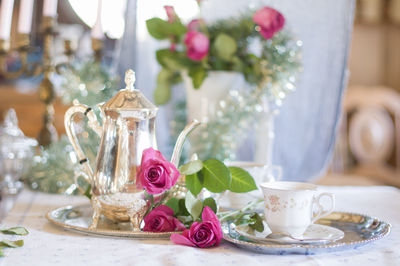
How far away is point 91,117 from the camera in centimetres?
68

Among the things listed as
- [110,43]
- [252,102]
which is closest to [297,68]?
[252,102]

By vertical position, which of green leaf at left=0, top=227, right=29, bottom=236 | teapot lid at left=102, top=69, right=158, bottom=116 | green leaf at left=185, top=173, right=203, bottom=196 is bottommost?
green leaf at left=0, top=227, right=29, bottom=236

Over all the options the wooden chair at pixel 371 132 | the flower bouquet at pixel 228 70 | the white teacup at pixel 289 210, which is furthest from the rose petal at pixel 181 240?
the wooden chair at pixel 371 132

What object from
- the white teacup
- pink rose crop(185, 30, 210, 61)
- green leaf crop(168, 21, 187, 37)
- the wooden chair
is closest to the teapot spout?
the white teacup

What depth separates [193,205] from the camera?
0.63 meters

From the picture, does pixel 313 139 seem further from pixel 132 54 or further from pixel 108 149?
pixel 108 149

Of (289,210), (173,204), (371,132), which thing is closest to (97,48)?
(173,204)

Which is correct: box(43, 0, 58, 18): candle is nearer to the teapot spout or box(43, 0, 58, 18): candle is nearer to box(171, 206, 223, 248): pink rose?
the teapot spout

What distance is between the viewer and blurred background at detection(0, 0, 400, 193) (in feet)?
4.15

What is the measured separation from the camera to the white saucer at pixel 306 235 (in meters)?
0.57

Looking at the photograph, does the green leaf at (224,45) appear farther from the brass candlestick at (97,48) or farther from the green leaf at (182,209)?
the green leaf at (182,209)

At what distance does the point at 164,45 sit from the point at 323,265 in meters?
0.93

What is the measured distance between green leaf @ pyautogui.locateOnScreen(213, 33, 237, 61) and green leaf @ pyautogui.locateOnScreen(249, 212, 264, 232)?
20.0 inches

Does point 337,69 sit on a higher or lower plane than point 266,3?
lower
